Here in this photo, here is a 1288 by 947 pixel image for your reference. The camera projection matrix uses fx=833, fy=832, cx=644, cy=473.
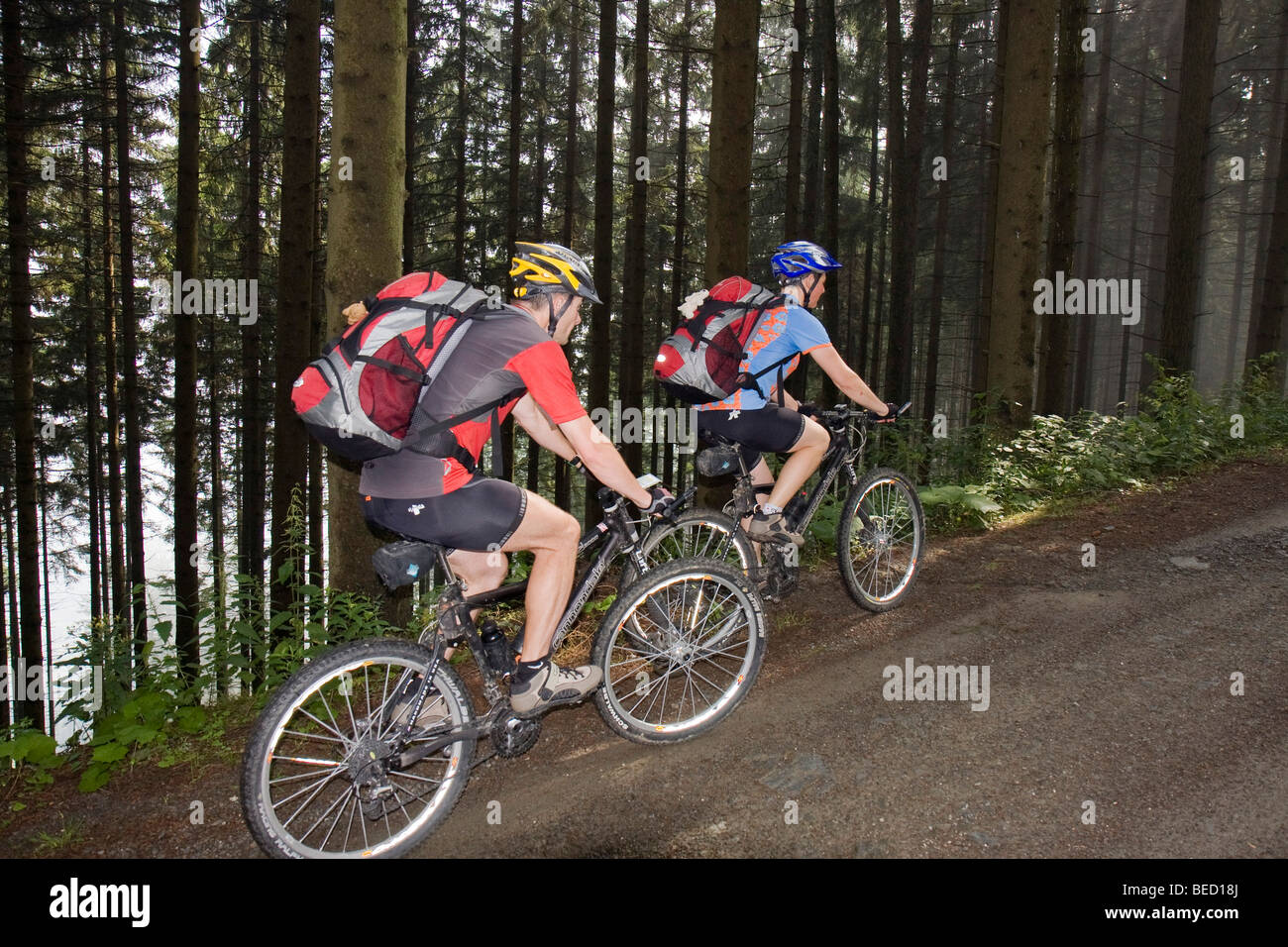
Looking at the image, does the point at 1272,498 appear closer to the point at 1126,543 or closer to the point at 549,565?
the point at 1126,543

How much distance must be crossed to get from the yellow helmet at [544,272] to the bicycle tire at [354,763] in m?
1.82

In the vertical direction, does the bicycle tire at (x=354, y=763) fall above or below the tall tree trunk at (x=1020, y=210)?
below

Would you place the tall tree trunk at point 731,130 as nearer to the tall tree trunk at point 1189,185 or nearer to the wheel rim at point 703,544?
the wheel rim at point 703,544

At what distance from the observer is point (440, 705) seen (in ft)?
13.5

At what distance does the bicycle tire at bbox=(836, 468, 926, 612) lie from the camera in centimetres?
Result: 654

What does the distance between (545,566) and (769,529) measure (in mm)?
2552

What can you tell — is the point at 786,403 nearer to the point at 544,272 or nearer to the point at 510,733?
the point at 544,272

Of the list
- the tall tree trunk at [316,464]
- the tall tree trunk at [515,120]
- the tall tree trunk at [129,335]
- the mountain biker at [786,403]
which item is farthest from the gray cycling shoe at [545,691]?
the tall tree trunk at [129,335]

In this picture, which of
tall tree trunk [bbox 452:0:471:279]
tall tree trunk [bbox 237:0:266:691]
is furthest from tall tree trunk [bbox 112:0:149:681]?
tall tree trunk [bbox 452:0:471:279]

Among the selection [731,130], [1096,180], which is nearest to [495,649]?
[731,130]

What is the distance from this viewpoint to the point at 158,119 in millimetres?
22422

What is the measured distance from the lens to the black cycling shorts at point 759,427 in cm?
609
